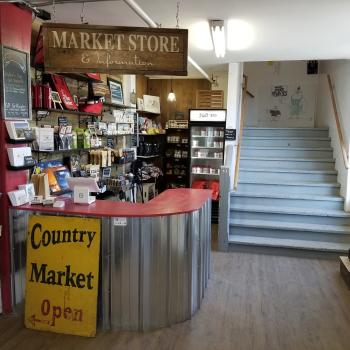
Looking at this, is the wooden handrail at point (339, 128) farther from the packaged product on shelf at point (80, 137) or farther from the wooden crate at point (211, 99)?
the packaged product on shelf at point (80, 137)

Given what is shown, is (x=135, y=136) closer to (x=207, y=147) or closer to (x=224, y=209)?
(x=207, y=147)

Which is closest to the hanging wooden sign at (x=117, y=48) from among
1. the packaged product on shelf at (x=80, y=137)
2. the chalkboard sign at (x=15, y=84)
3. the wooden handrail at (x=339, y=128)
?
the chalkboard sign at (x=15, y=84)

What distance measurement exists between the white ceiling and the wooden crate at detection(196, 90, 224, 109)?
2981mm

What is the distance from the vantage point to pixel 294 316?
138 inches

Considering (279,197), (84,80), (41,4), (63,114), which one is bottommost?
(279,197)

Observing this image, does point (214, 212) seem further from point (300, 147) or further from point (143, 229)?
point (143, 229)

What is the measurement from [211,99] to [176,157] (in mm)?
1597

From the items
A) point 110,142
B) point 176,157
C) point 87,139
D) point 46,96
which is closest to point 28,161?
point 46,96

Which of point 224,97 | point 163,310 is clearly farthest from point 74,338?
point 224,97

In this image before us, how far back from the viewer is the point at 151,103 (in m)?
7.99

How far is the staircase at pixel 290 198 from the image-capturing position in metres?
5.39

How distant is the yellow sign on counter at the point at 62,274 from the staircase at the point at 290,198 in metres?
2.86

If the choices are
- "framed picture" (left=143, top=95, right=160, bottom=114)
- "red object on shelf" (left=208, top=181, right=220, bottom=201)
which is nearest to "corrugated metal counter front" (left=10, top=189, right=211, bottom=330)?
"red object on shelf" (left=208, top=181, right=220, bottom=201)

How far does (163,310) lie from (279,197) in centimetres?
344
